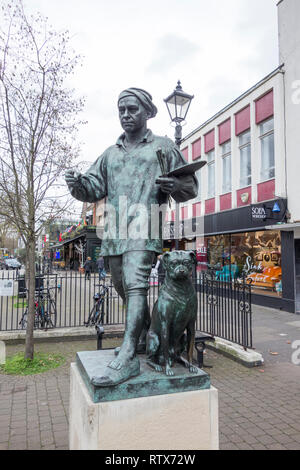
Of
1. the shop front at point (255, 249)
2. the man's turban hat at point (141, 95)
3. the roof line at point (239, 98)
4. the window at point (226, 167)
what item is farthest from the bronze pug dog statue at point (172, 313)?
the window at point (226, 167)

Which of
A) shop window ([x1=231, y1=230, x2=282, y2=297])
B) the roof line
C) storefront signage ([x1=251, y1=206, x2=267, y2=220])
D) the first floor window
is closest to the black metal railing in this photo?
shop window ([x1=231, y1=230, x2=282, y2=297])

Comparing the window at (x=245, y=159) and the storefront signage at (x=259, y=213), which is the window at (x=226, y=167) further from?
the storefront signage at (x=259, y=213)

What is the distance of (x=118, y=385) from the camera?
7.18 feet

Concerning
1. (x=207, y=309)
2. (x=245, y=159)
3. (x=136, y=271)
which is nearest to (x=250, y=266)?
(x=245, y=159)

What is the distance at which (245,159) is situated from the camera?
607 inches

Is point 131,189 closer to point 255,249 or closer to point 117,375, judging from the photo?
point 117,375

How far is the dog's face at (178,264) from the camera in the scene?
248 cm

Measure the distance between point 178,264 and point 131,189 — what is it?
2.53ft

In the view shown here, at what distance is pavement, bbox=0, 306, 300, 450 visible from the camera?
3635 millimetres

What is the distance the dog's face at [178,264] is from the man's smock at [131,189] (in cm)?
23

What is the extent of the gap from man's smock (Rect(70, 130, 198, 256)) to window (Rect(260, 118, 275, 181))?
1153 centimetres

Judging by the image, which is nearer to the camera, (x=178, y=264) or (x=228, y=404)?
(x=178, y=264)
